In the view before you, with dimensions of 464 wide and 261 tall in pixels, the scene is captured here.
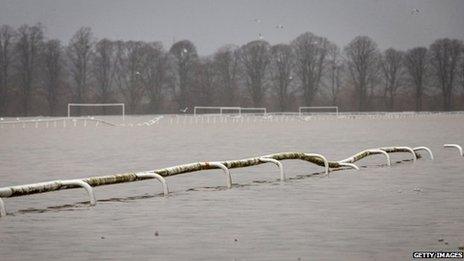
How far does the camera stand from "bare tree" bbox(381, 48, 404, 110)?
13638 centimetres

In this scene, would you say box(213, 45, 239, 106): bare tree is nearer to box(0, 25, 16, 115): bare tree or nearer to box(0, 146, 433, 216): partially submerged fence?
box(0, 25, 16, 115): bare tree

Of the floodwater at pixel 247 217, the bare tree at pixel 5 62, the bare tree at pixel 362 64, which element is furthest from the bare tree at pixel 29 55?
the floodwater at pixel 247 217

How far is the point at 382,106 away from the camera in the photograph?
136875 mm

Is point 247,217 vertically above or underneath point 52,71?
underneath

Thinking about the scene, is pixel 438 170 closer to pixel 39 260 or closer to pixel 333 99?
pixel 39 260

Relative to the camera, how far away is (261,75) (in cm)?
13188

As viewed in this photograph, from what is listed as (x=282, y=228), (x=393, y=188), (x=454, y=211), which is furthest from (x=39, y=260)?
(x=393, y=188)

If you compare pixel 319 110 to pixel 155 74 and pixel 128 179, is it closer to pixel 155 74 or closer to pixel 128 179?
pixel 155 74

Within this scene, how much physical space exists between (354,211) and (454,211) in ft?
4.36

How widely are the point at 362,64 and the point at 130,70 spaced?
34.0m

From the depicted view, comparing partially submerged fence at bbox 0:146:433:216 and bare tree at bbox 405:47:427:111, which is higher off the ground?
bare tree at bbox 405:47:427:111

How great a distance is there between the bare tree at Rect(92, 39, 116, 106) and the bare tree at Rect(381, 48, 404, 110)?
40151mm

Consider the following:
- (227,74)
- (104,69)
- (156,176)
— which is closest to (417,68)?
(227,74)

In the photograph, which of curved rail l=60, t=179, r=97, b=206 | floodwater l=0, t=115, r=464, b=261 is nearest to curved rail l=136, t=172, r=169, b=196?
floodwater l=0, t=115, r=464, b=261
